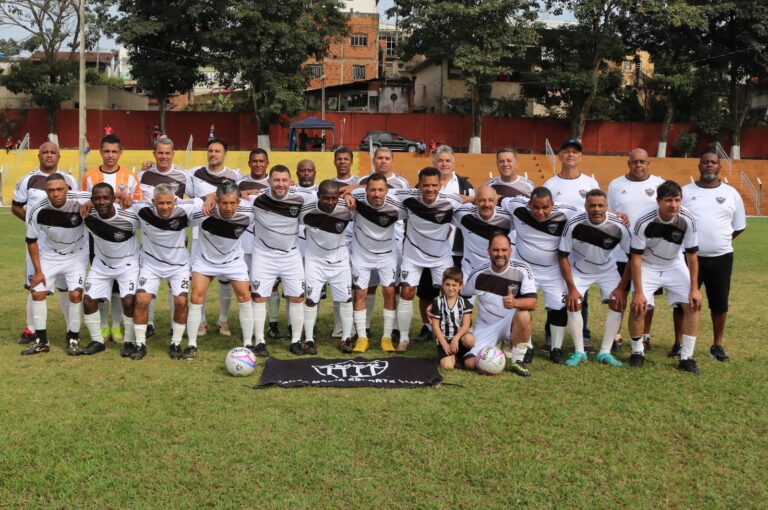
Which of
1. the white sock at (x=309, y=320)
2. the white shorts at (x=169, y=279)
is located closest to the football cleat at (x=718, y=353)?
the white sock at (x=309, y=320)

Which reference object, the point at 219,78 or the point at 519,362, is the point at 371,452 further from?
the point at 219,78

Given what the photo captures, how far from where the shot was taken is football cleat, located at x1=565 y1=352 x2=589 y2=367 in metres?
7.13

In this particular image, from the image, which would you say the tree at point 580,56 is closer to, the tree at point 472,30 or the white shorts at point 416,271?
the tree at point 472,30

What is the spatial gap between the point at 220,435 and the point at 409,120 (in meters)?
39.0

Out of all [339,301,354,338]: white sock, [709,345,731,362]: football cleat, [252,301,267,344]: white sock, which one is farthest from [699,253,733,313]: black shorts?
[252,301,267,344]: white sock

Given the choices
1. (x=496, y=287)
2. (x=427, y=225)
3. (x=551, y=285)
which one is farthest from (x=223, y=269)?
(x=551, y=285)

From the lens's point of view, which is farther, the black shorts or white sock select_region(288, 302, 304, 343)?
white sock select_region(288, 302, 304, 343)

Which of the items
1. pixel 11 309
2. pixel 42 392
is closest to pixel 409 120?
pixel 11 309

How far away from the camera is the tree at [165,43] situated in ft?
121

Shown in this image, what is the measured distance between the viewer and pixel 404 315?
798cm

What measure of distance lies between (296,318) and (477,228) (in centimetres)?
227

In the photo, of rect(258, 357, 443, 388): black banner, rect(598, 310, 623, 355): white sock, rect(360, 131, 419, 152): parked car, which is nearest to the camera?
rect(258, 357, 443, 388): black banner

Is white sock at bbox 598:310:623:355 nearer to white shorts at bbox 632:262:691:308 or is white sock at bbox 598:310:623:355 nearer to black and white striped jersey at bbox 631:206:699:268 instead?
white shorts at bbox 632:262:691:308

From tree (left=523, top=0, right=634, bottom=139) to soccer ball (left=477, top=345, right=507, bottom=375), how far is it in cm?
3465
